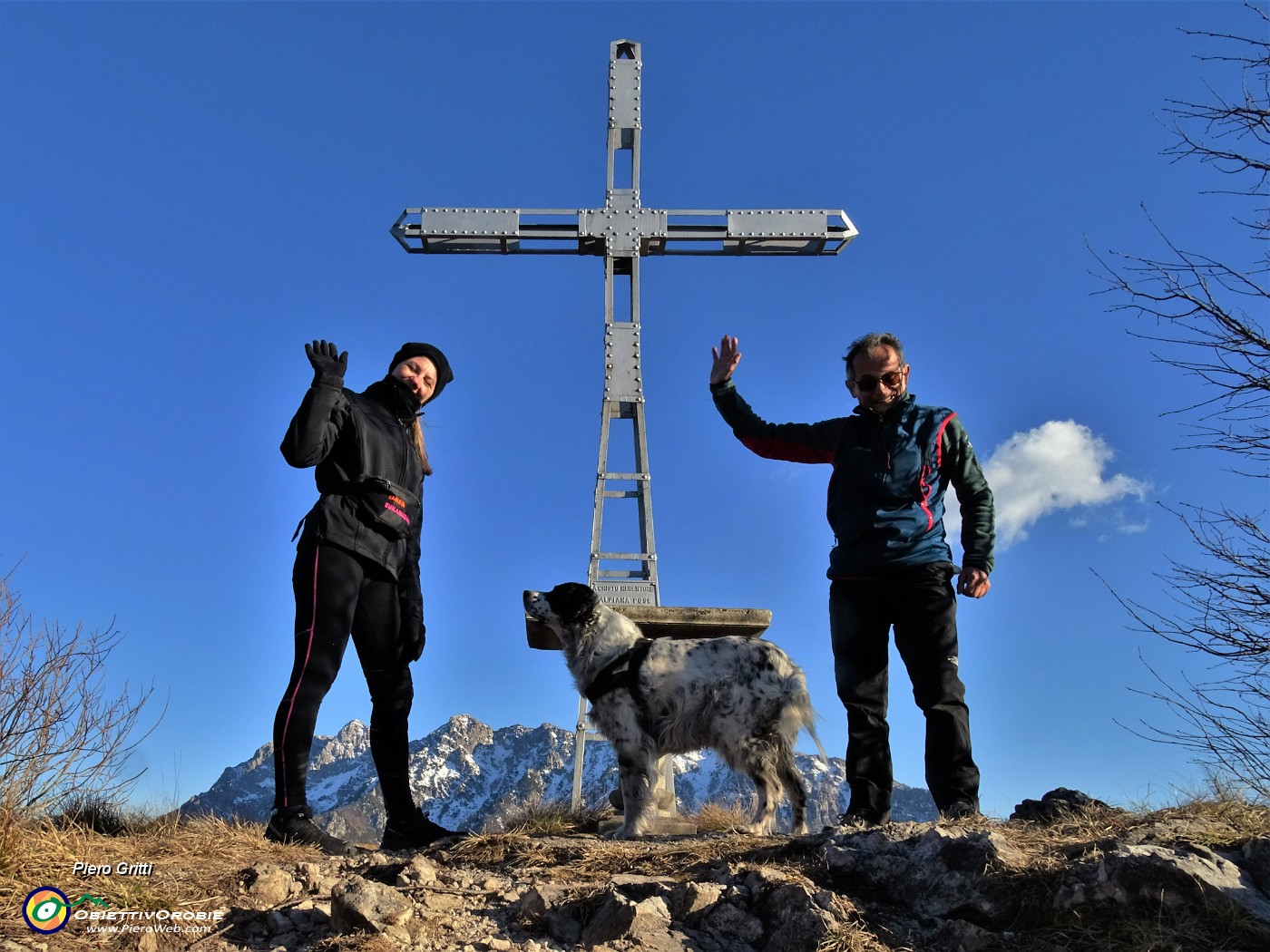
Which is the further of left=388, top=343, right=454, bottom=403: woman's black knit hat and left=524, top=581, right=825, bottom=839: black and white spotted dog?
left=524, top=581, right=825, bottom=839: black and white spotted dog

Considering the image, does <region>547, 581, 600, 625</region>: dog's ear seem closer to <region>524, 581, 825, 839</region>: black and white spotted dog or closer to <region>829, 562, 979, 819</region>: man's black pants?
<region>524, 581, 825, 839</region>: black and white spotted dog

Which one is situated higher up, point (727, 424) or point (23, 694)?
point (727, 424)

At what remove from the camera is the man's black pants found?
4.45 m

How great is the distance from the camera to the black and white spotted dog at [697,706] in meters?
5.77

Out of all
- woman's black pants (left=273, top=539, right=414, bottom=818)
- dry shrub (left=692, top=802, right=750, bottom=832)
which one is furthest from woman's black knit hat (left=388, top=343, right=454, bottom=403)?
dry shrub (left=692, top=802, right=750, bottom=832)

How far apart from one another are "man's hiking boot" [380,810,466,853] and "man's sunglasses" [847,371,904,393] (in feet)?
9.11

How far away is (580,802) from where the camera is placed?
7242mm

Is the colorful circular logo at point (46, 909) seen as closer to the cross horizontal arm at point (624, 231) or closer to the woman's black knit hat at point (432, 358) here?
the woman's black knit hat at point (432, 358)

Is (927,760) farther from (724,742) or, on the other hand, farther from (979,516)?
(724,742)

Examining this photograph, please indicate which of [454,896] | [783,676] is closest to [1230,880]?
[454,896]

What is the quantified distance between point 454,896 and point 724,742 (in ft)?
8.55

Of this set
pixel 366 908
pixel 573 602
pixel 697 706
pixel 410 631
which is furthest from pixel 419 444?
pixel 366 908

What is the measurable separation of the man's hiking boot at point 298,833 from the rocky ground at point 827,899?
26.8 inches

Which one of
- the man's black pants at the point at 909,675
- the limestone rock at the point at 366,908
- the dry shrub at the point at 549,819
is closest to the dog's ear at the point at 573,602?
the dry shrub at the point at 549,819
